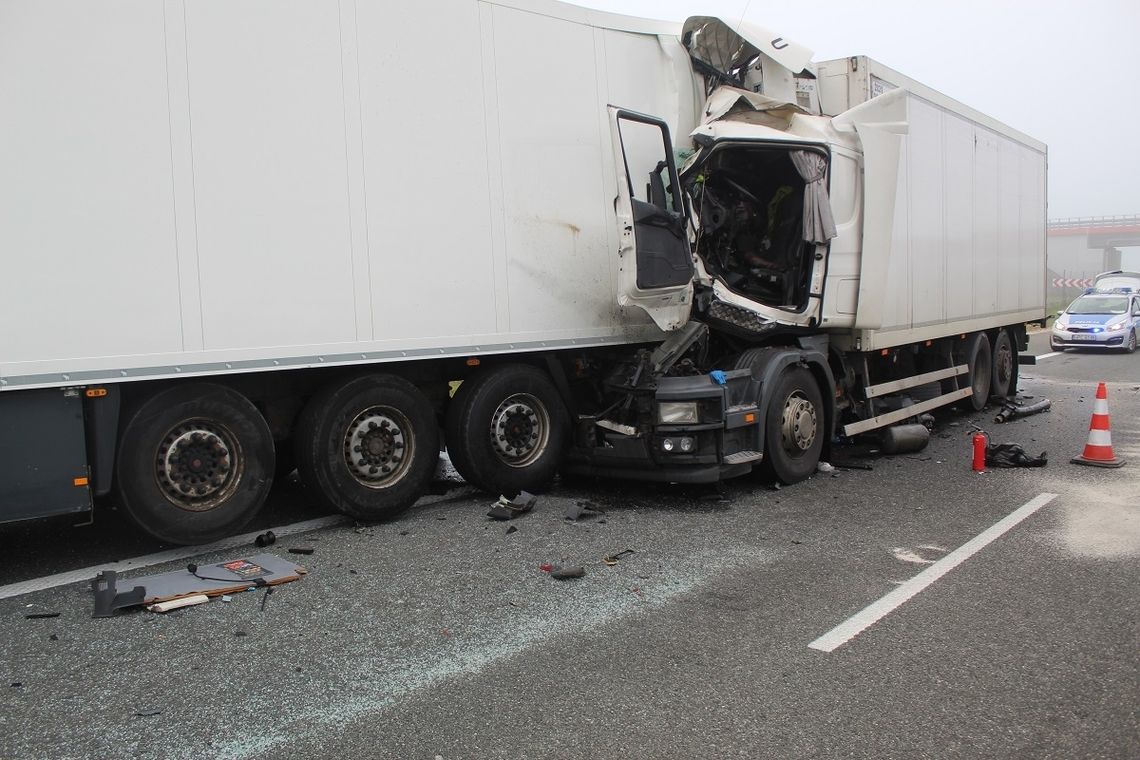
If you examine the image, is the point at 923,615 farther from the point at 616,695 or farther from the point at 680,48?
the point at 680,48

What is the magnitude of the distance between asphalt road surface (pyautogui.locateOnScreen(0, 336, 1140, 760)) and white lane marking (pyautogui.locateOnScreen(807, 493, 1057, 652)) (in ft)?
0.08

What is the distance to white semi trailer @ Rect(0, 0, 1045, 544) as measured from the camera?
5.20 metres

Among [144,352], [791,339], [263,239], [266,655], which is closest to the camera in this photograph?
[266,655]

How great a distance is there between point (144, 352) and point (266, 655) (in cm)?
209

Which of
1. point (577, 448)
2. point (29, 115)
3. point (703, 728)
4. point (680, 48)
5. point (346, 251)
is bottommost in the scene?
point (703, 728)

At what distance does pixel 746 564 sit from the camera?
5.67 meters

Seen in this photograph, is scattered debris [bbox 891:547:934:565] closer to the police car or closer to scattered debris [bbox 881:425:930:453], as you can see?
scattered debris [bbox 881:425:930:453]

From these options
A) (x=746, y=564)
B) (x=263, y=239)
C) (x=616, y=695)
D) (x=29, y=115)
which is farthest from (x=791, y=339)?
(x=29, y=115)

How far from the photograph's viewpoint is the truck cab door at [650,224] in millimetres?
7141

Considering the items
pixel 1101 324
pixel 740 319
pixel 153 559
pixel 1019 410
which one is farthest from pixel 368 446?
pixel 1101 324

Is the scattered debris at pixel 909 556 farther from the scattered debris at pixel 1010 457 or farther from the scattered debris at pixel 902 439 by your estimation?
the scattered debris at pixel 902 439

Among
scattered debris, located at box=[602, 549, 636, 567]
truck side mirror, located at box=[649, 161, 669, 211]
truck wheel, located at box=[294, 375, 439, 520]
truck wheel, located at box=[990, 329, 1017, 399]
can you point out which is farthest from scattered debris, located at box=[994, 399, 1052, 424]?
truck wheel, located at box=[294, 375, 439, 520]

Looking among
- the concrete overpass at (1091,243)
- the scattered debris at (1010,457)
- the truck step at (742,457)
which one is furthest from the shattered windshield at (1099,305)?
the concrete overpass at (1091,243)

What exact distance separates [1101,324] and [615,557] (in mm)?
22446
